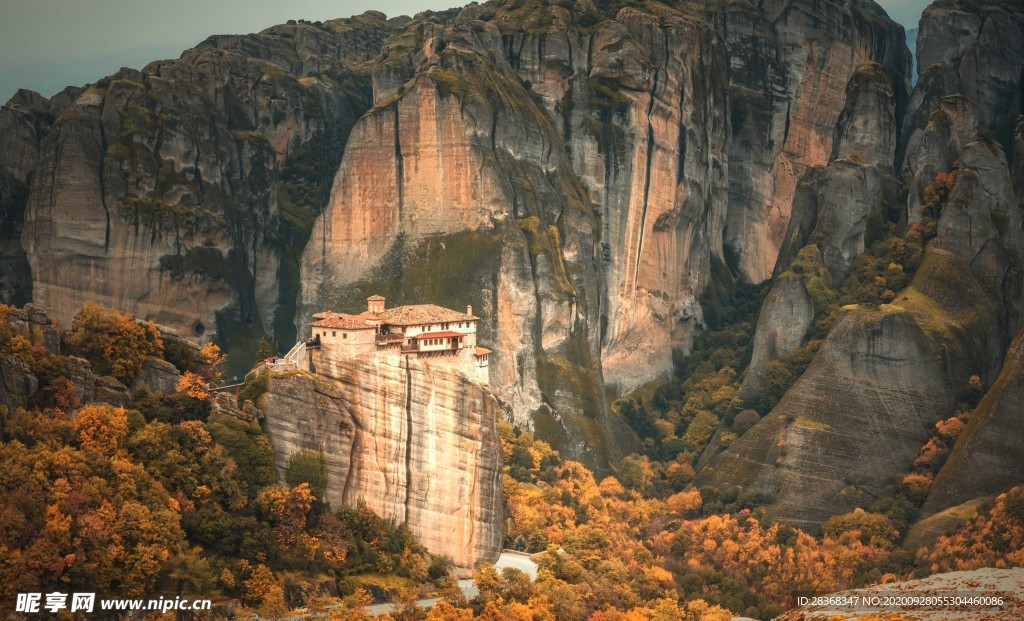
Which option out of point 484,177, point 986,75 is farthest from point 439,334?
point 986,75

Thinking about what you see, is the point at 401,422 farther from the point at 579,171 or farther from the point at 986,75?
the point at 986,75

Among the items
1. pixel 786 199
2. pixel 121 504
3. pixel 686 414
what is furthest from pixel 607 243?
pixel 121 504

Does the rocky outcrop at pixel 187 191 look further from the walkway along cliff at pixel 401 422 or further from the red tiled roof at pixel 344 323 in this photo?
the red tiled roof at pixel 344 323

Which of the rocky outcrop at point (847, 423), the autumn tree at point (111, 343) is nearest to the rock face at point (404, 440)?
the autumn tree at point (111, 343)

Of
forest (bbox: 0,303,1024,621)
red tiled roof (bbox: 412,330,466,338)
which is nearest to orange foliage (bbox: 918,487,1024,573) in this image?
forest (bbox: 0,303,1024,621)

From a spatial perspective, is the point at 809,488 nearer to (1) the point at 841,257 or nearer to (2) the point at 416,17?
(1) the point at 841,257

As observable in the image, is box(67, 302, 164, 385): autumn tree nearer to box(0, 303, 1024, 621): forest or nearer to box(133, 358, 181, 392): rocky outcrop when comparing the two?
box(0, 303, 1024, 621): forest
